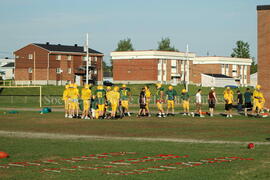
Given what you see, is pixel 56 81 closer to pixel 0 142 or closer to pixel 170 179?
pixel 0 142

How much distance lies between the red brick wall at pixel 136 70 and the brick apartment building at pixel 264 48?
214 ft

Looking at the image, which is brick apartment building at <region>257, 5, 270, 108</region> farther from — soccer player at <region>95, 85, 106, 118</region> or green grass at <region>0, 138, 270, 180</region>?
green grass at <region>0, 138, 270, 180</region>

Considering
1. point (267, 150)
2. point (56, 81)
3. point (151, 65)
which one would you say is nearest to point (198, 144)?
point (267, 150)

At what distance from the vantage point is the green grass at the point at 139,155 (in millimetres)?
12711

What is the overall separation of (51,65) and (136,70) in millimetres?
20523

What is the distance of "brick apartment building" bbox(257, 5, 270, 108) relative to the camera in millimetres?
50625

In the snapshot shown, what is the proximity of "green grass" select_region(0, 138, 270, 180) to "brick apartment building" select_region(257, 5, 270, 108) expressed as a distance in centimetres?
3246

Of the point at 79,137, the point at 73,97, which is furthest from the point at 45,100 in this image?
the point at 79,137

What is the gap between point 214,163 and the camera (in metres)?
14.7

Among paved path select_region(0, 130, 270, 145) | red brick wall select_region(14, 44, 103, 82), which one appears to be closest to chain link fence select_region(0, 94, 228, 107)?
red brick wall select_region(14, 44, 103, 82)

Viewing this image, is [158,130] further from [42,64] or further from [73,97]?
[42,64]

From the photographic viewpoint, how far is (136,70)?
389ft

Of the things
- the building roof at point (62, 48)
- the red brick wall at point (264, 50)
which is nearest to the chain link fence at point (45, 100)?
the red brick wall at point (264, 50)

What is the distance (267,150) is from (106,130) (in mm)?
10128
